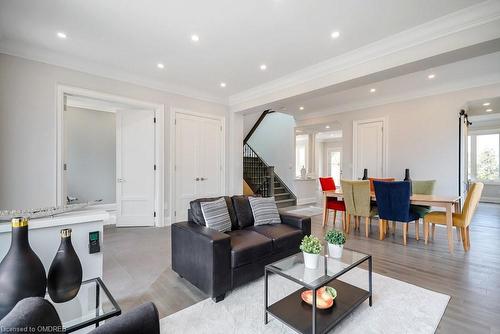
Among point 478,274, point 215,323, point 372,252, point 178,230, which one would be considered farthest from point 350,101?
point 215,323

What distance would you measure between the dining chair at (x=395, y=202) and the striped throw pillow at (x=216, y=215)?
248cm

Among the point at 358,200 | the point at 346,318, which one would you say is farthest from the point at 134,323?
the point at 358,200

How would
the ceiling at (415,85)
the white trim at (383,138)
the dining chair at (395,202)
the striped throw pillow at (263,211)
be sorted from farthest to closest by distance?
the white trim at (383,138)
the ceiling at (415,85)
the dining chair at (395,202)
the striped throw pillow at (263,211)

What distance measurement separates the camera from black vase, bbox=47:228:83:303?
131cm

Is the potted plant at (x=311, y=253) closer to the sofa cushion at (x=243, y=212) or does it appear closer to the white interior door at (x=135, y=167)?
the sofa cushion at (x=243, y=212)

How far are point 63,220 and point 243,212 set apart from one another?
182 cm

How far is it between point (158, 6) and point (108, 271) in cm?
292

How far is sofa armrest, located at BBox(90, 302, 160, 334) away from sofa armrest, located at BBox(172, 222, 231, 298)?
99cm

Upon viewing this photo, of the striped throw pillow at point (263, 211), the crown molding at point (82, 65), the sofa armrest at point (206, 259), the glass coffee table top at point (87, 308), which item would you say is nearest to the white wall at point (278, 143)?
the crown molding at point (82, 65)

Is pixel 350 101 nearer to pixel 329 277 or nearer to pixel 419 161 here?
pixel 419 161

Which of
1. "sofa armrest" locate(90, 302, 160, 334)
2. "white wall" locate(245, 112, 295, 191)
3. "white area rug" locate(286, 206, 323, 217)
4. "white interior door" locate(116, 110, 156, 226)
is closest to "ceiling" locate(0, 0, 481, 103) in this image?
"white interior door" locate(116, 110, 156, 226)

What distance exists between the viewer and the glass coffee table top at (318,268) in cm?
163

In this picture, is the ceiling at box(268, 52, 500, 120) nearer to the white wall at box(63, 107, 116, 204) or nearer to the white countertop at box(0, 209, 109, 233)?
the white countertop at box(0, 209, 109, 233)

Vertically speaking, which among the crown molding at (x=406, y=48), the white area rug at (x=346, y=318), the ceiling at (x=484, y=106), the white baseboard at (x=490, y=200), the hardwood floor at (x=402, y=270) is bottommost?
the hardwood floor at (x=402, y=270)
